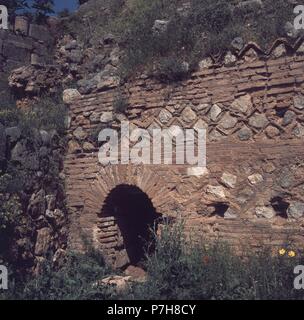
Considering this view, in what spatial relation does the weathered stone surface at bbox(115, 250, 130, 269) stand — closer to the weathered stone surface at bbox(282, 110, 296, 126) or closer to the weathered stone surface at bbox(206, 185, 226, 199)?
the weathered stone surface at bbox(206, 185, 226, 199)

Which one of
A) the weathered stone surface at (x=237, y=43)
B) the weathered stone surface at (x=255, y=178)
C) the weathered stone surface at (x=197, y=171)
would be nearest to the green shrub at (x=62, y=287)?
the weathered stone surface at (x=197, y=171)

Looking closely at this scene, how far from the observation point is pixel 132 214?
7.46 meters

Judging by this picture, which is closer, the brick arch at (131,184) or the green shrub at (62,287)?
the green shrub at (62,287)

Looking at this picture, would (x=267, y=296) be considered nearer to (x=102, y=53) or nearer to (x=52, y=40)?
(x=102, y=53)

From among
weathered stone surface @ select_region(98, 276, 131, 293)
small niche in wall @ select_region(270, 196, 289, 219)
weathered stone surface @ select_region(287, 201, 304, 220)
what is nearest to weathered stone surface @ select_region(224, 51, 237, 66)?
small niche in wall @ select_region(270, 196, 289, 219)

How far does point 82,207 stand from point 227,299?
3094 millimetres

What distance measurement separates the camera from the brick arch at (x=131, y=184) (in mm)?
5957

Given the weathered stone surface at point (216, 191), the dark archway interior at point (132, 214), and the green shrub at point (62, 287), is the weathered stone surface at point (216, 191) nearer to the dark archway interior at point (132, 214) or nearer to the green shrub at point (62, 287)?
the dark archway interior at point (132, 214)

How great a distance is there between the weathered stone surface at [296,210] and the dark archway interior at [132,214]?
7.14 ft

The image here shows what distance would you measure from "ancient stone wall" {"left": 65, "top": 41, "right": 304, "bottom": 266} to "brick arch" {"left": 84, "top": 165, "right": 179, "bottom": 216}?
0.01 meters

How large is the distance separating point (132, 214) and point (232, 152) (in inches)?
101

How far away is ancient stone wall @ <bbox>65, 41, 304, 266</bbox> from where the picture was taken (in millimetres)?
5242

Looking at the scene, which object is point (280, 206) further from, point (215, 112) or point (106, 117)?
point (106, 117)

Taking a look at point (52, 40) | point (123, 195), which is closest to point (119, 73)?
point (123, 195)
